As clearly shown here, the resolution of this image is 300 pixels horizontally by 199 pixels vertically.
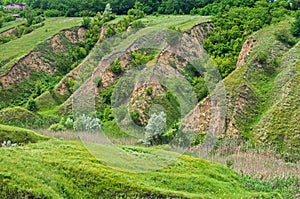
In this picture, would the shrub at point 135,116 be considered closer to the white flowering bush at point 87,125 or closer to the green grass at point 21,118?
the white flowering bush at point 87,125

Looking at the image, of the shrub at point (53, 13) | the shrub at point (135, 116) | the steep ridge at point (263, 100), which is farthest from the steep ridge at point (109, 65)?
the shrub at point (53, 13)

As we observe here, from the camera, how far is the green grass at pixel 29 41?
60.6m

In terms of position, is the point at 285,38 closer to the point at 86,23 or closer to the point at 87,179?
the point at 87,179

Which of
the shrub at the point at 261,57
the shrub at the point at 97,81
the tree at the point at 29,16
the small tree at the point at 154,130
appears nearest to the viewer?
the small tree at the point at 154,130

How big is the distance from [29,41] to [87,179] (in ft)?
160

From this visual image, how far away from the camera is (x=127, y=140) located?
32.6 m

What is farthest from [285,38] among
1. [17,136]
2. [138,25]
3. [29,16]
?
[29,16]

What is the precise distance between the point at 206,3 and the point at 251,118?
106ft

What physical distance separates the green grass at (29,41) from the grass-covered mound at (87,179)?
1493 inches

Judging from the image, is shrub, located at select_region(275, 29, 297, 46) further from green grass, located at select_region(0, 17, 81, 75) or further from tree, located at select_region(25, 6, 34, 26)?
tree, located at select_region(25, 6, 34, 26)

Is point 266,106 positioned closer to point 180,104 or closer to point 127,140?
point 180,104

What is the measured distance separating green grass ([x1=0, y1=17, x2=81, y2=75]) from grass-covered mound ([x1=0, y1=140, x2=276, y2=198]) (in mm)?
37912

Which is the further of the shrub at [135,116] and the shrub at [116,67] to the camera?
the shrub at [116,67]

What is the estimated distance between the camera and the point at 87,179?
1941 cm
